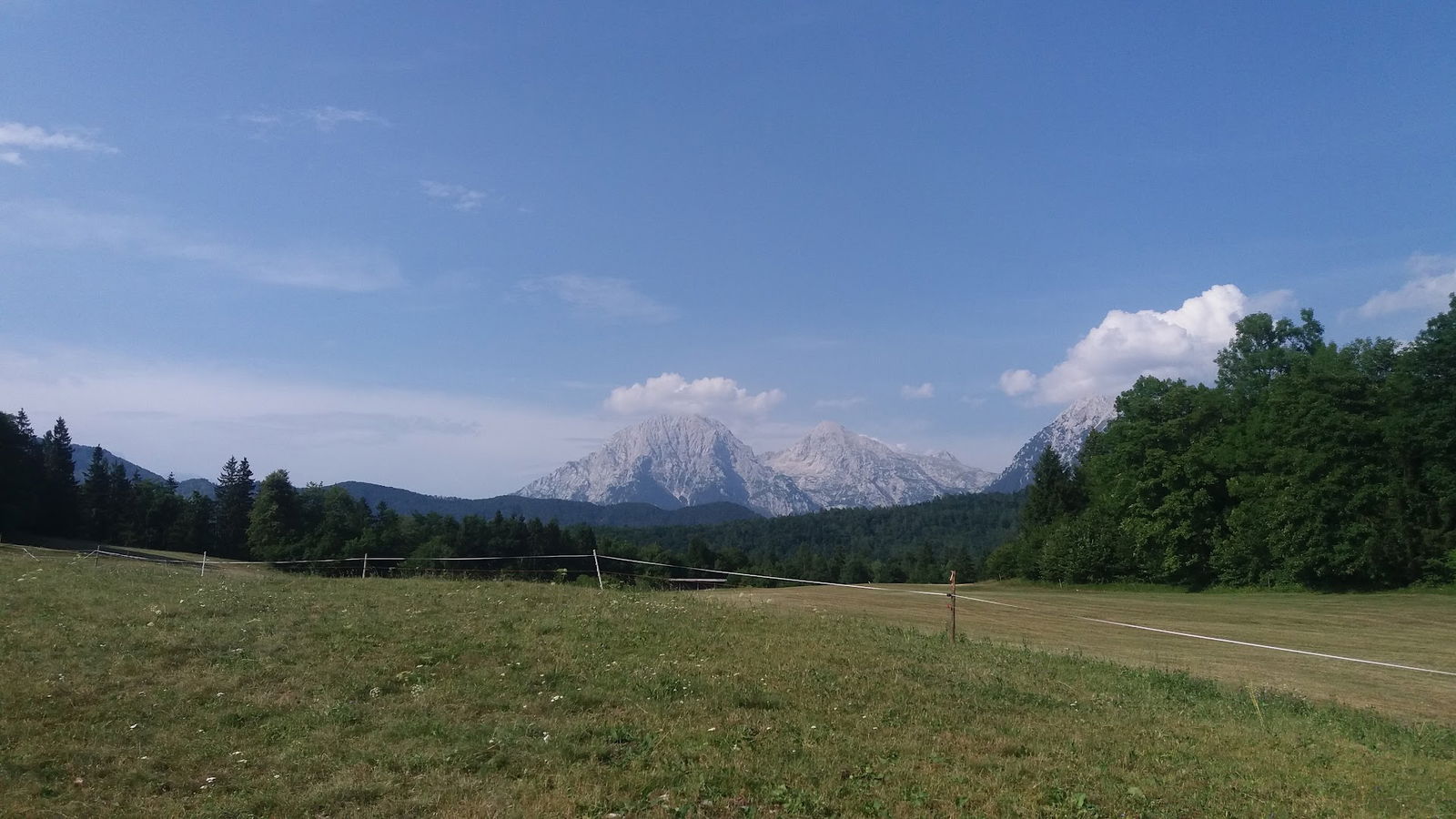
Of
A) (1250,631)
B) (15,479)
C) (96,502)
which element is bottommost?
(1250,631)

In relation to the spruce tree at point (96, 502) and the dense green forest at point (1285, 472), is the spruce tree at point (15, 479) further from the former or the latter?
the dense green forest at point (1285, 472)

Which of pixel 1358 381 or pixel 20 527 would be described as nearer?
pixel 1358 381

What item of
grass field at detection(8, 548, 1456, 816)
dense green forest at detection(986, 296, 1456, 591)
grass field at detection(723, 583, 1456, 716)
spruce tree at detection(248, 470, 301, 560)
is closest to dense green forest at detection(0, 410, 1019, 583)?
spruce tree at detection(248, 470, 301, 560)

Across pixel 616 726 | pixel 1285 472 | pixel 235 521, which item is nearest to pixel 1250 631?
pixel 616 726

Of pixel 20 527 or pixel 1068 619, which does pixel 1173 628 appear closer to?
pixel 1068 619

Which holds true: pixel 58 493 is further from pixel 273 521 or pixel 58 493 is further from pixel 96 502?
pixel 273 521

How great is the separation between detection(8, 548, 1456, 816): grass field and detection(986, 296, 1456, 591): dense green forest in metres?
39.3

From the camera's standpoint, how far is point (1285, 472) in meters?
48.2

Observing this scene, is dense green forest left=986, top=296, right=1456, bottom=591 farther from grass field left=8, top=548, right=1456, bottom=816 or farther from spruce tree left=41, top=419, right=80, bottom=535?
spruce tree left=41, top=419, right=80, bottom=535

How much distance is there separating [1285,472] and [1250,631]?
2776 centimetres

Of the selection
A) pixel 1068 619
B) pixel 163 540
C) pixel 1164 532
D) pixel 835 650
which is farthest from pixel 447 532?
pixel 835 650

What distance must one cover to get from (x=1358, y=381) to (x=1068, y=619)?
31.5 meters

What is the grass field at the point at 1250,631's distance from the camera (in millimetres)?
16500

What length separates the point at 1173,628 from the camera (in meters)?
25.7
